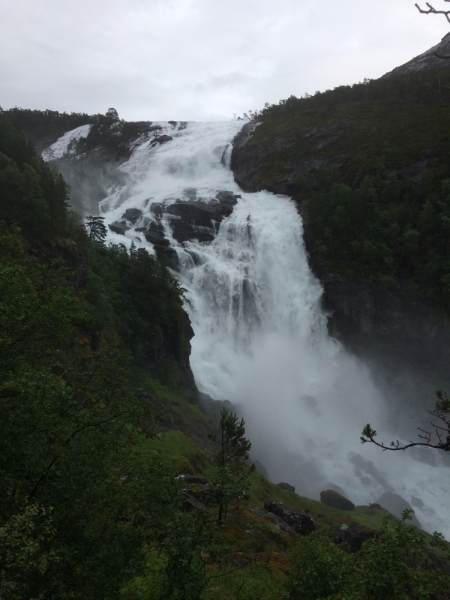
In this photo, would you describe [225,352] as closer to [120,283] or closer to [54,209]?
[120,283]

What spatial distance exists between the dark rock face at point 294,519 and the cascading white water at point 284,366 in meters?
15.2

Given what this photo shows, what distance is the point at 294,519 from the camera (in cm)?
1391

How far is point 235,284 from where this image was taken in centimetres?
4097

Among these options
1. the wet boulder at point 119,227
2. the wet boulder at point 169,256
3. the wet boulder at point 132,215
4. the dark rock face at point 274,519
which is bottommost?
the dark rock face at point 274,519

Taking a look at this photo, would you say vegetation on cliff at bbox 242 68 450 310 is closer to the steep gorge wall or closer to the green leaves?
the steep gorge wall

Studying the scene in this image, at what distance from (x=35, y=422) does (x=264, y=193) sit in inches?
2253

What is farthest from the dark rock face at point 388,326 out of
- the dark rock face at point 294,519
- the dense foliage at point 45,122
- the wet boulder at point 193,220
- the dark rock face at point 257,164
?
the dense foliage at point 45,122

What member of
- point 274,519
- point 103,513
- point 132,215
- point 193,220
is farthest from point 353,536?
point 132,215

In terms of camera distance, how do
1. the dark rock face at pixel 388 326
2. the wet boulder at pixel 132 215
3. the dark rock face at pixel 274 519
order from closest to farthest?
the dark rock face at pixel 274 519
the dark rock face at pixel 388 326
the wet boulder at pixel 132 215

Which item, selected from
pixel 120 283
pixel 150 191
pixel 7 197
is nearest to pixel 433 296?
pixel 120 283

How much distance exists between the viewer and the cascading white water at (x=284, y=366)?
30.2 meters

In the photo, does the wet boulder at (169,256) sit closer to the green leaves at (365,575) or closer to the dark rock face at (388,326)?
the dark rock face at (388,326)

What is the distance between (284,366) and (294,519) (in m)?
25.0

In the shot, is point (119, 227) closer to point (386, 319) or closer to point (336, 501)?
point (386, 319)
